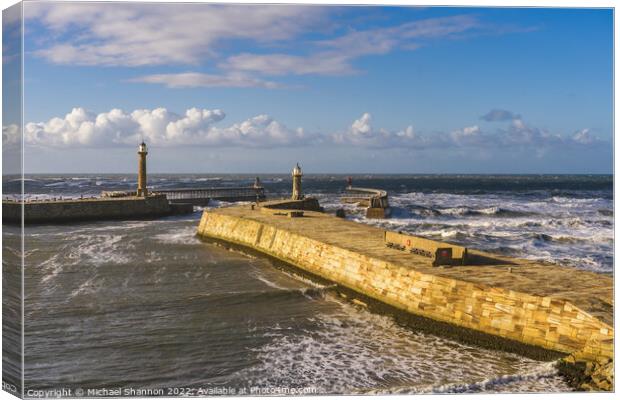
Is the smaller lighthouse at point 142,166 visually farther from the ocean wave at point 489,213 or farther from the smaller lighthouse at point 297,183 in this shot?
the ocean wave at point 489,213

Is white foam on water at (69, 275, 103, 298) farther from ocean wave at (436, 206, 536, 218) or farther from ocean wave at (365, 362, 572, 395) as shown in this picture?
ocean wave at (436, 206, 536, 218)

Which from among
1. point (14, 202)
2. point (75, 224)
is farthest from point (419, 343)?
point (75, 224)

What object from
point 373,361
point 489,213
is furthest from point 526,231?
point 373,361

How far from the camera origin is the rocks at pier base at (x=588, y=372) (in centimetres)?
751

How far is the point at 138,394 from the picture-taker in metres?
6.70

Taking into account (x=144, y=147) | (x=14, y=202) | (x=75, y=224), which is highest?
(x=144, y=147)

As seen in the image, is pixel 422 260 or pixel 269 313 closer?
pixel 269 313

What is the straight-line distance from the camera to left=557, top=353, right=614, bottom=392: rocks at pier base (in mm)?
7513

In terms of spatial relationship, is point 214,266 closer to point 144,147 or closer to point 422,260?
point 422,260

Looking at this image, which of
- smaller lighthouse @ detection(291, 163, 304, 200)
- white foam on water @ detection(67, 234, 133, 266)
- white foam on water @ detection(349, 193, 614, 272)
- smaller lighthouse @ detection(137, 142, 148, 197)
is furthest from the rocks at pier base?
smaller lighthouse @ detection(137, 142, 148, 197)

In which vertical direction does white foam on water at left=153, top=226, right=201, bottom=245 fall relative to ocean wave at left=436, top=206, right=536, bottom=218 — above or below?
below

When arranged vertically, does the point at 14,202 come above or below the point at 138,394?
above

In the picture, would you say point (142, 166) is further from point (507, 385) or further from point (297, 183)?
point (507, 385)

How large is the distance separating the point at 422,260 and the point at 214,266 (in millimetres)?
8483
